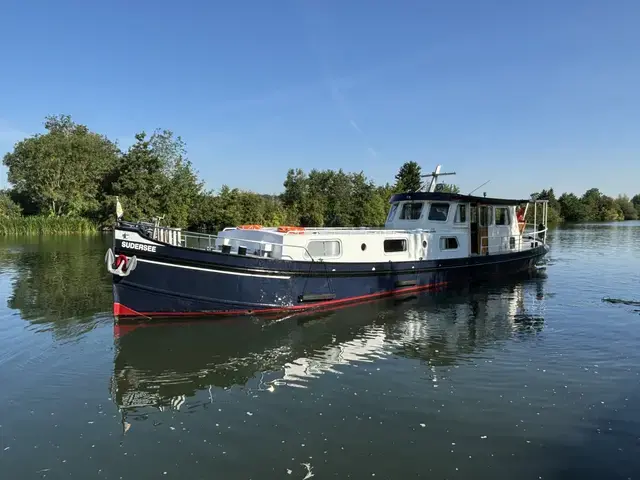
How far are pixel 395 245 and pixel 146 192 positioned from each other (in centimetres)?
4243

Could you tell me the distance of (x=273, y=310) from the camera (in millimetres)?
13117

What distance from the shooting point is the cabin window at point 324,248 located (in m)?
14.0

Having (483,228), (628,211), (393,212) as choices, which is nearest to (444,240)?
(393,212)

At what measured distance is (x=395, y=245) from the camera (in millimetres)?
15930

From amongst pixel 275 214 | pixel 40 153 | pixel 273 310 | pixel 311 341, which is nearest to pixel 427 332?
pixel 311 341

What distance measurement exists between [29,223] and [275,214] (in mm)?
26565

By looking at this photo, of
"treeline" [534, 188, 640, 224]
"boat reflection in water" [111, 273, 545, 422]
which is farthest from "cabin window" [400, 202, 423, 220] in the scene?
"treeline" [534, 188, 640, 224]

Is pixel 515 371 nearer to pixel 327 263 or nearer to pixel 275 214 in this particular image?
pixel 327 263

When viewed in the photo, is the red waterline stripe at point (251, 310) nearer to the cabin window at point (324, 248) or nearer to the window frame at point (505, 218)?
the cabin window at point (324, 248)

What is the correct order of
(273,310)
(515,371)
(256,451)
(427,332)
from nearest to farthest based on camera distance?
(256,451)
(515,371)
(427,332)
(273,310)

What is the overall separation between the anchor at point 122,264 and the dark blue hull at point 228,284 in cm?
14

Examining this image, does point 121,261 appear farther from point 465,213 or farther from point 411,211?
point 465,213

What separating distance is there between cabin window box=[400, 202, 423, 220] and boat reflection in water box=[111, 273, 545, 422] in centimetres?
465

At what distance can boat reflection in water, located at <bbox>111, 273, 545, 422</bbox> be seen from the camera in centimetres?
823
